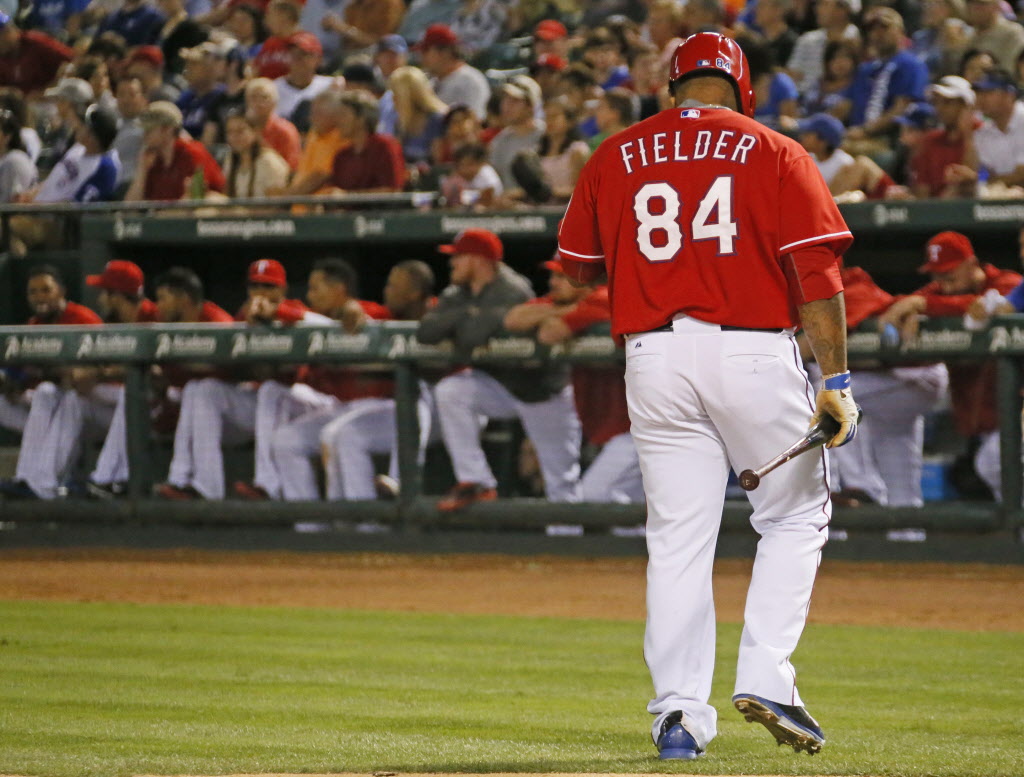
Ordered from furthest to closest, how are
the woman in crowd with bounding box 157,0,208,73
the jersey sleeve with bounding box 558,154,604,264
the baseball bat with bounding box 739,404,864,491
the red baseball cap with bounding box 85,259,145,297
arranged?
the woman in crowd with bounding box 157,0,208,73 < the red baseball cap with bounding box 85,259,145,297 < the jersey sleeve with bounding box 558,154,604,264 < the baseball bat with bounding box 739,404,864,491

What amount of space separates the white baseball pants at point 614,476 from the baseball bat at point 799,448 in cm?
569

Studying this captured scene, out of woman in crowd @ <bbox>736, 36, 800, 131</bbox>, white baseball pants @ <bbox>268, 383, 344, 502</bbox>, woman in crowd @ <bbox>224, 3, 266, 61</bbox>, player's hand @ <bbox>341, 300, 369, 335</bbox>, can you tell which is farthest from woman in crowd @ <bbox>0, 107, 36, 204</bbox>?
woman in crowd @ <bbox>736, 36, 800, 131</bbox>

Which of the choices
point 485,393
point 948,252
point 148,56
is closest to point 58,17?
point 148,56

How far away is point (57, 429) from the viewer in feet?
36.0

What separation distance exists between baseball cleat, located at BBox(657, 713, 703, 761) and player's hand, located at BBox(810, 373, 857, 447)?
2.68 feet

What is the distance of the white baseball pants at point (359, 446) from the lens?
10.5m

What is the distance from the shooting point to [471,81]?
42.9ft

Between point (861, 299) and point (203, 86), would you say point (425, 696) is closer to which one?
point (861, 299)

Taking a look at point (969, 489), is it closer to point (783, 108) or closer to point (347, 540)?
point (783, 108)

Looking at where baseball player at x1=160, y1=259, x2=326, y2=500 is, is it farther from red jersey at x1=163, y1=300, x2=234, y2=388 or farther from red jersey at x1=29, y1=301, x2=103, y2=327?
red jersey at x1=29, y1=301, x2=103, y2=327

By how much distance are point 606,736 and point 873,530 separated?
5.16 meters

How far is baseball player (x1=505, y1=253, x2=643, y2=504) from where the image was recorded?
993cm

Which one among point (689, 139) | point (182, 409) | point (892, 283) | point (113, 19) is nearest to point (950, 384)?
point (892, 283)

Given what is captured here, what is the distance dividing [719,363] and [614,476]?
5.79 m
